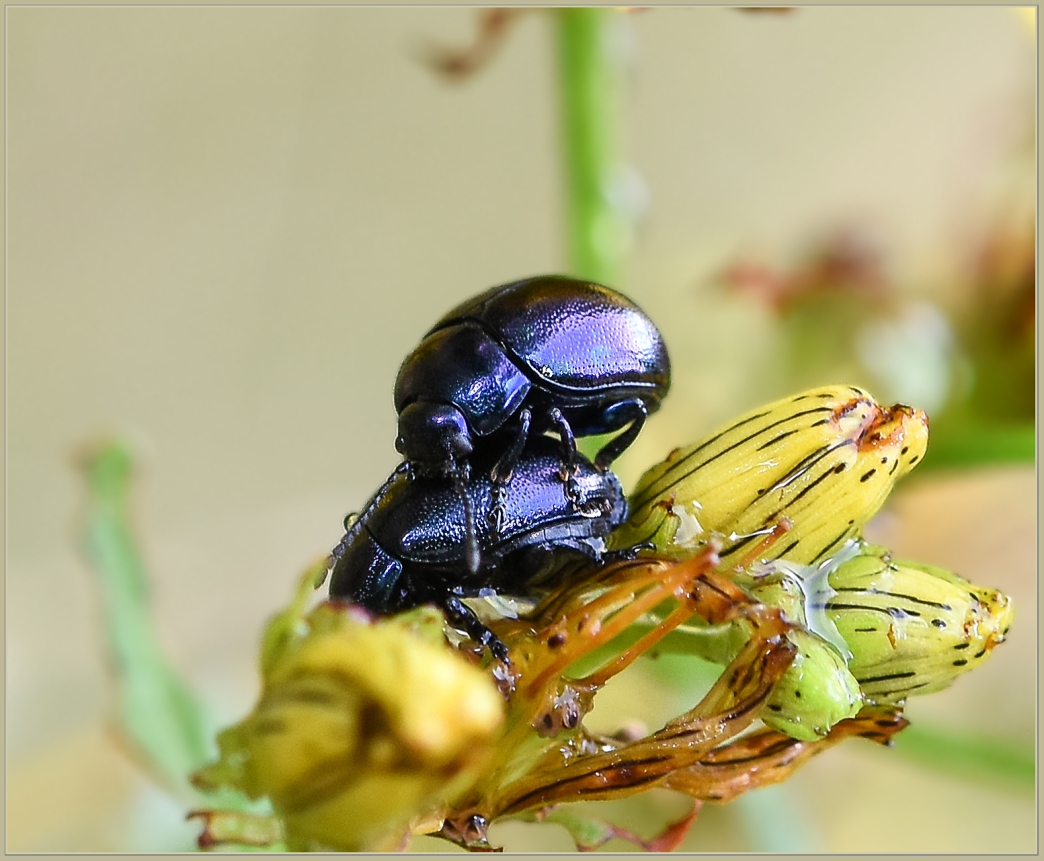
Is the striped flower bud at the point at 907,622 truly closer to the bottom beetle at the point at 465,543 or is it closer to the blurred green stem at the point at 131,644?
the bottom beetle at the point at 465,543

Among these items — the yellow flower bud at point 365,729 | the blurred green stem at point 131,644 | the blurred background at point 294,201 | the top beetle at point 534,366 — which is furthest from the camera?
the blurred background at point 294,201

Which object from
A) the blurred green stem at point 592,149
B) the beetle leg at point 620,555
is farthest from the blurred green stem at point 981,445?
the beetle leg at point 620,555

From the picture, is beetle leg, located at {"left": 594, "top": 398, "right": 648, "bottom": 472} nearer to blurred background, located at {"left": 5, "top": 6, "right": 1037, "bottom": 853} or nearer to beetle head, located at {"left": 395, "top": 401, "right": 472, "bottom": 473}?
beetle head, located at {"left": 395, "top": 401, "right": 472, "bottom": 473}

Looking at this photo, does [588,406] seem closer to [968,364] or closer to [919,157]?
[968,364]

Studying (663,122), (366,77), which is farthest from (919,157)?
(366,77)

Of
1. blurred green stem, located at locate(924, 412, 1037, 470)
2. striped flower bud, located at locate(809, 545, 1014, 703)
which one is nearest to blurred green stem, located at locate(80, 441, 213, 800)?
striped flower bud, located at locate(809, 545, 1014, 703)

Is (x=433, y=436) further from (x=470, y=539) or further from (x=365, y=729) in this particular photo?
(x=365, y=729)
